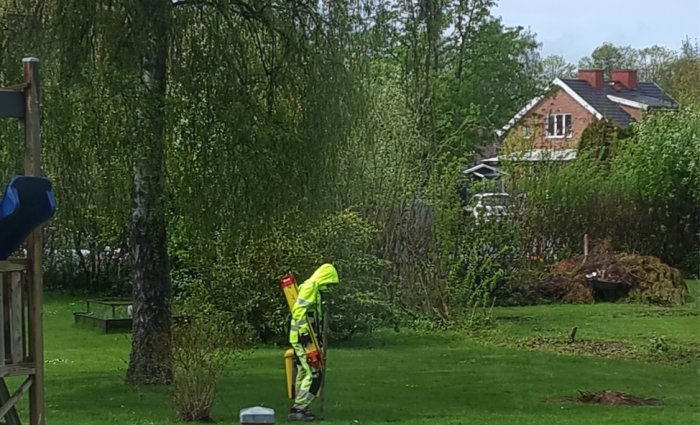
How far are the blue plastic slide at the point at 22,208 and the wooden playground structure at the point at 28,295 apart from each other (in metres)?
0.12

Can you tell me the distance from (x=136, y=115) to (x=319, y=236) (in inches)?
234

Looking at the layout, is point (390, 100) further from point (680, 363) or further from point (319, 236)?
point (680, 363)

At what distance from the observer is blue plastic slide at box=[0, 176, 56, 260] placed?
6723 mm

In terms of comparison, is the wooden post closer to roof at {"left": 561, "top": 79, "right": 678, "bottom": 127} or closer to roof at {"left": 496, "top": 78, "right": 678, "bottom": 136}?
roof at {"left": 496, "top": 78, "right": 678, "bottom": 136}

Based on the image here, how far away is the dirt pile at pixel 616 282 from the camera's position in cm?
2270

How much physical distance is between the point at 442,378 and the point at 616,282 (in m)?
11.0

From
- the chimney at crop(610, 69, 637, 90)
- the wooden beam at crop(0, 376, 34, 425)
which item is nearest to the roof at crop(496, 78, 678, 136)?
the chimney at crop(610, 69, 637, 90)

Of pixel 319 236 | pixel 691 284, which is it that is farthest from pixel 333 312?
pixel 691 284

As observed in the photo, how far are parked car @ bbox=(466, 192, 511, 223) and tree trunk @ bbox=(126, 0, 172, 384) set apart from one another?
27.4ft

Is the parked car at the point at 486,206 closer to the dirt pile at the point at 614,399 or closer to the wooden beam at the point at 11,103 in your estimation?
the dirt pile at the point at 614,399

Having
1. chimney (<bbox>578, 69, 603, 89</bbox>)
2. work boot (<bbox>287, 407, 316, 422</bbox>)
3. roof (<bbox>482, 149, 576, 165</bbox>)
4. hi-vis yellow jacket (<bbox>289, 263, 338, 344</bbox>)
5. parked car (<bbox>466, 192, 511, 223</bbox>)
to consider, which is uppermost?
chimney (<bbox>578, 69, 603, 89</bbox>)

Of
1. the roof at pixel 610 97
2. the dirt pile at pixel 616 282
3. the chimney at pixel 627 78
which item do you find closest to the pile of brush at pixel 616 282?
the dirt pile at pixel 616 282

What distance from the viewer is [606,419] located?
10.2m

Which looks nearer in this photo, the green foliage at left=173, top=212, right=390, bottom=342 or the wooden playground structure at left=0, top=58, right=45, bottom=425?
the wooden playground structure at left=0, top=58, right=45, bottom=425
